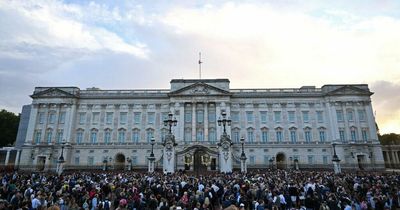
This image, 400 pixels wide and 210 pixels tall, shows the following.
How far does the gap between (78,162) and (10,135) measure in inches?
1233

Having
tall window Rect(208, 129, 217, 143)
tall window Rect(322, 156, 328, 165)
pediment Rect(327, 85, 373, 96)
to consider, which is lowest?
tall window Rect(322, 156, 328, 165)

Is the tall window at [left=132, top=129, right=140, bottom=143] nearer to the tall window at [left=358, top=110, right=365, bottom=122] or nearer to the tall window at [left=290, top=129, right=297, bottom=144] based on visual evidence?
the tall window at [left=290, top=129, right=297, bottom=144]

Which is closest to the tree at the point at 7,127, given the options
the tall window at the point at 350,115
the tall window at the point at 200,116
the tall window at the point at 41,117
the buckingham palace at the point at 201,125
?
the buckingham palace at the point at 201,125

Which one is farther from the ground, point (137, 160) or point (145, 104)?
point (145, 104)

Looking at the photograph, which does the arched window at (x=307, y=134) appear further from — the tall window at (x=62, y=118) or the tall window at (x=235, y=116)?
the tall window at (x=62, y=118)

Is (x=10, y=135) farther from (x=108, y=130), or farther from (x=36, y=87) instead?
(x=108, y=130)

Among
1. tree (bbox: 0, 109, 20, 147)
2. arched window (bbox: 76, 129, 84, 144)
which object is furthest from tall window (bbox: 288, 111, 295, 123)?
tree (bbox: 0, 109, 20, 147)

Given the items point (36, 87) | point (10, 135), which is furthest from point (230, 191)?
point (10, 135)

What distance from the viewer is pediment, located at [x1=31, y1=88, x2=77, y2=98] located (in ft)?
201

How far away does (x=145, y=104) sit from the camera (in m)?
62.2

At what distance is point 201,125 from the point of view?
59.2m

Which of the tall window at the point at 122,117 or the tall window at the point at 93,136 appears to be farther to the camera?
the tall window at the point at 122,117

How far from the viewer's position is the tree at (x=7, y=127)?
241ft

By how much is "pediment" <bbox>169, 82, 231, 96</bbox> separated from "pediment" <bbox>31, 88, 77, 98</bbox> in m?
23.9
